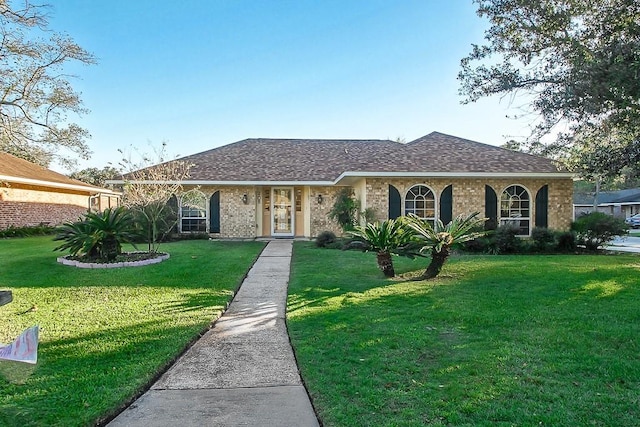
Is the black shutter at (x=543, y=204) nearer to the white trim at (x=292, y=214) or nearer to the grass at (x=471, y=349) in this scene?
the grass at (x=471, y=349)

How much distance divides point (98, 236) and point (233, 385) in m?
7.90

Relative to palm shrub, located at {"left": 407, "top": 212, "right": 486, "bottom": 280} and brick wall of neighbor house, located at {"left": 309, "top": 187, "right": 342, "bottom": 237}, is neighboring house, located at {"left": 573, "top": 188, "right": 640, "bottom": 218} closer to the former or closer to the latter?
brick wall of neighbor house, located at {"left": 309, "top": 187, "right": 342, "bottom": 237}

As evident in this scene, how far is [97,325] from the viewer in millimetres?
5270

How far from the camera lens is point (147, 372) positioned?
12.3ft

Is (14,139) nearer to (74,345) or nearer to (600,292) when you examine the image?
(74,345)

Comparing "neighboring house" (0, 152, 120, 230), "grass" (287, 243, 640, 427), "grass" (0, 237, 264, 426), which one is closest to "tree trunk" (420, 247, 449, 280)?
"grass" (287, 243, 640, 427)

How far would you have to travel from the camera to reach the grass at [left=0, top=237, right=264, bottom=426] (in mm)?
3170

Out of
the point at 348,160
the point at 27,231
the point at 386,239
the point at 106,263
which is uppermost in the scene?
the point at 348,160

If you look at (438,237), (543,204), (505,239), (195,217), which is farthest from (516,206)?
(195,217)

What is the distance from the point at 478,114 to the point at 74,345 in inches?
469

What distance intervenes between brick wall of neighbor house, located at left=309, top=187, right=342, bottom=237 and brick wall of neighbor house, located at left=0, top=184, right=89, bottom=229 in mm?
12996

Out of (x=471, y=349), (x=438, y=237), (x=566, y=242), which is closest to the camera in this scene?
(x=471, y=349)

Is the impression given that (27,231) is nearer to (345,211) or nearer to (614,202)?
(345,211)

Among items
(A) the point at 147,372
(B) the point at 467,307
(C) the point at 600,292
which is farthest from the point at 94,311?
(C) the point at 600,292
